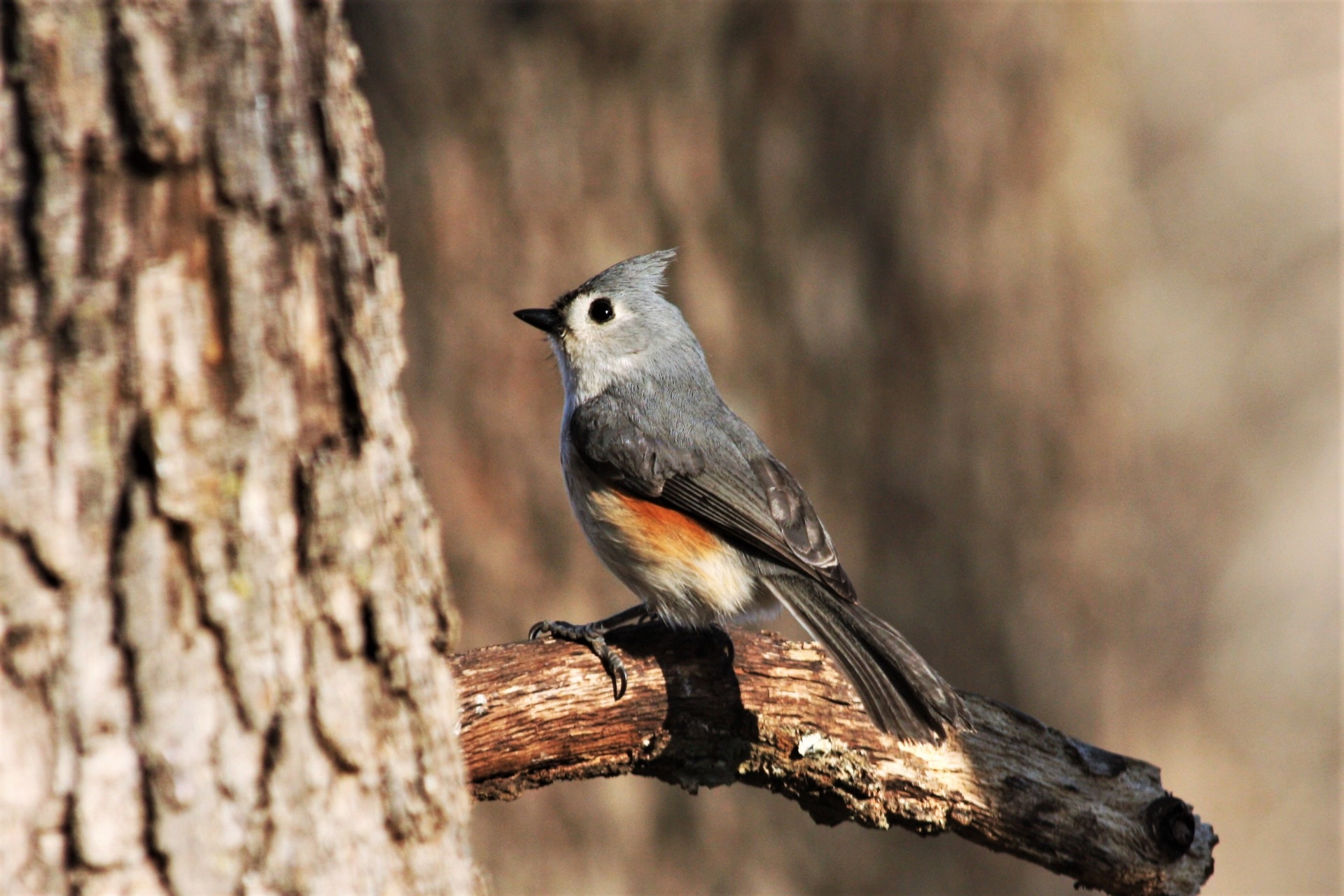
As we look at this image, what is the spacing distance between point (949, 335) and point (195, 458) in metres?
4.80

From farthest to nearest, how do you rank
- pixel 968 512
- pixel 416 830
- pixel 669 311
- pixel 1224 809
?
pixel 1224 809, pixel 968 512, pixel 669 311, pixel 416 830

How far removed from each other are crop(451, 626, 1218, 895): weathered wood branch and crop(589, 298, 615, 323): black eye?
1580 millimetres

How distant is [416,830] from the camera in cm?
194

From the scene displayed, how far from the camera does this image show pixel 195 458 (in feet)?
5.55

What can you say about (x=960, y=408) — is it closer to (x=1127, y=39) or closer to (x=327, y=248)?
(x=1127, y=39)

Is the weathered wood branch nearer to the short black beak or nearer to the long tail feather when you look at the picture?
the long tail feather

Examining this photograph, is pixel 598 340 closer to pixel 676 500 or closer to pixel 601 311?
pixel 601 311

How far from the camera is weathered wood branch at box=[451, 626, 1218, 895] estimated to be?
305 centimetres

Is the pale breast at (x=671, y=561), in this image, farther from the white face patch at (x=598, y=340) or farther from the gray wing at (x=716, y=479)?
the white face patch at (x=598, y=340)

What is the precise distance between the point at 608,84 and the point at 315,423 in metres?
4.19

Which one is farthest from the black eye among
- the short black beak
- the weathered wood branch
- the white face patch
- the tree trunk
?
the tree trunk

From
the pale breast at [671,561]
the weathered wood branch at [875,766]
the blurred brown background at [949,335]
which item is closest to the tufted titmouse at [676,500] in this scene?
the pale breast at [671,561]

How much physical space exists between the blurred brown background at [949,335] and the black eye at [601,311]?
1198 mm

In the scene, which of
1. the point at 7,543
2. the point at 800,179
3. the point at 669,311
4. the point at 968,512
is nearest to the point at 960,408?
the point at 968,512
